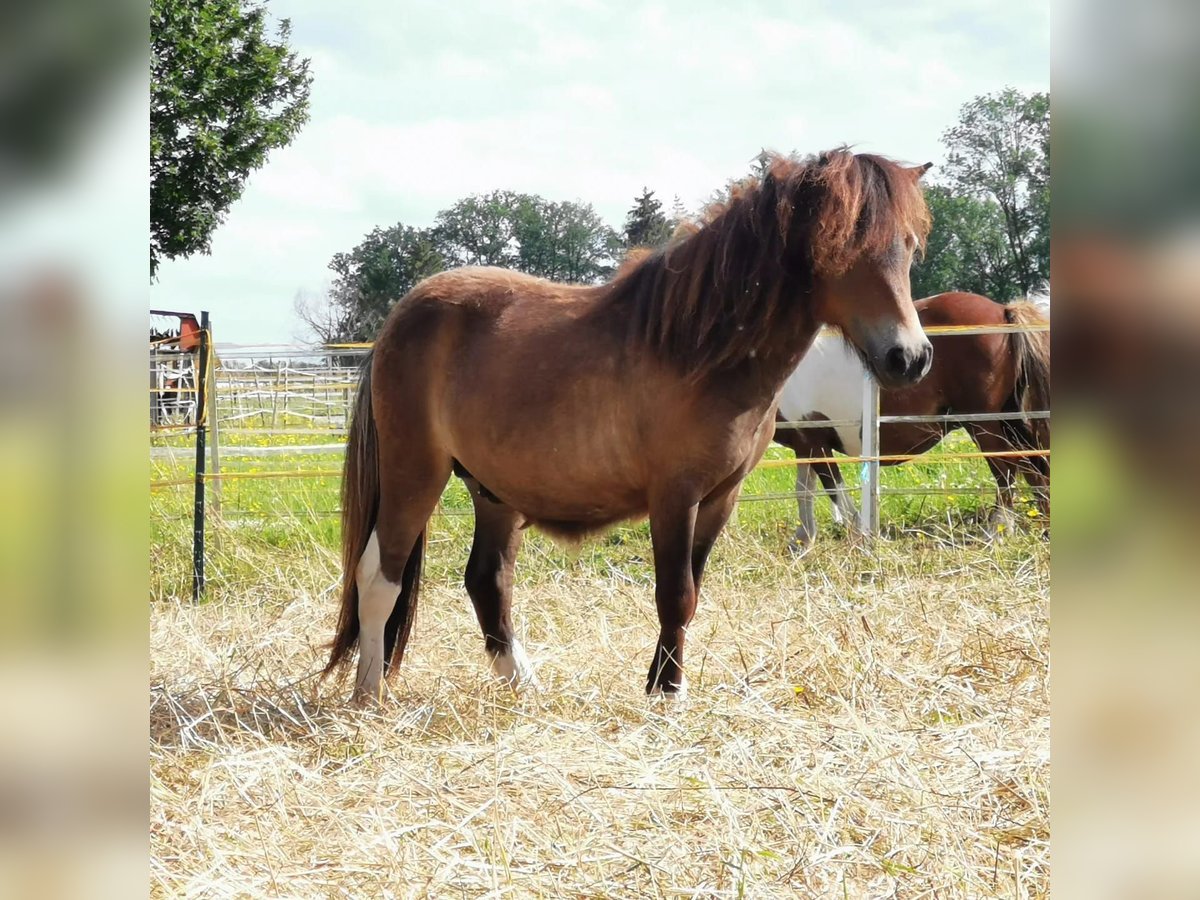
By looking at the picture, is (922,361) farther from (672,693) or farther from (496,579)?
(496,579)

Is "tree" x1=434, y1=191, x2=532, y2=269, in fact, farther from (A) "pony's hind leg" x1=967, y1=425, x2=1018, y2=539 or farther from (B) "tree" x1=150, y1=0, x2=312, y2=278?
(A) "pony's hind leg" x1=967, y1=425, x2=1018, y2=539

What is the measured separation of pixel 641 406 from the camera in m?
3.49

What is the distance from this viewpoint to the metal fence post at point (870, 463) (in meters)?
6.73

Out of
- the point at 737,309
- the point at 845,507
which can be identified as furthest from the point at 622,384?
the point at 845,507

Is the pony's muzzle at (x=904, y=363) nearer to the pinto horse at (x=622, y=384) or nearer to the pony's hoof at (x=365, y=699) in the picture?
the pinto horse at (x=622, y=384)

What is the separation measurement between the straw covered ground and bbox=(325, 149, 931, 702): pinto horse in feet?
1.27

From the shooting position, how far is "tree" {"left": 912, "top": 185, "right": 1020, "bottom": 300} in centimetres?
3659

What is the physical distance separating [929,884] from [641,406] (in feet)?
6.27

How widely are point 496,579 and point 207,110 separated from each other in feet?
69.8

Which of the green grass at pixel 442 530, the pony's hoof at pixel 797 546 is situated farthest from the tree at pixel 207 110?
the pony's hoof at pixel 797 546

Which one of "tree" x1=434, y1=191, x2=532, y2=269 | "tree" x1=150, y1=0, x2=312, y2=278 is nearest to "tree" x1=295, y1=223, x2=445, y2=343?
"tree" x1=434, y1=191, x2=532, y2=269
